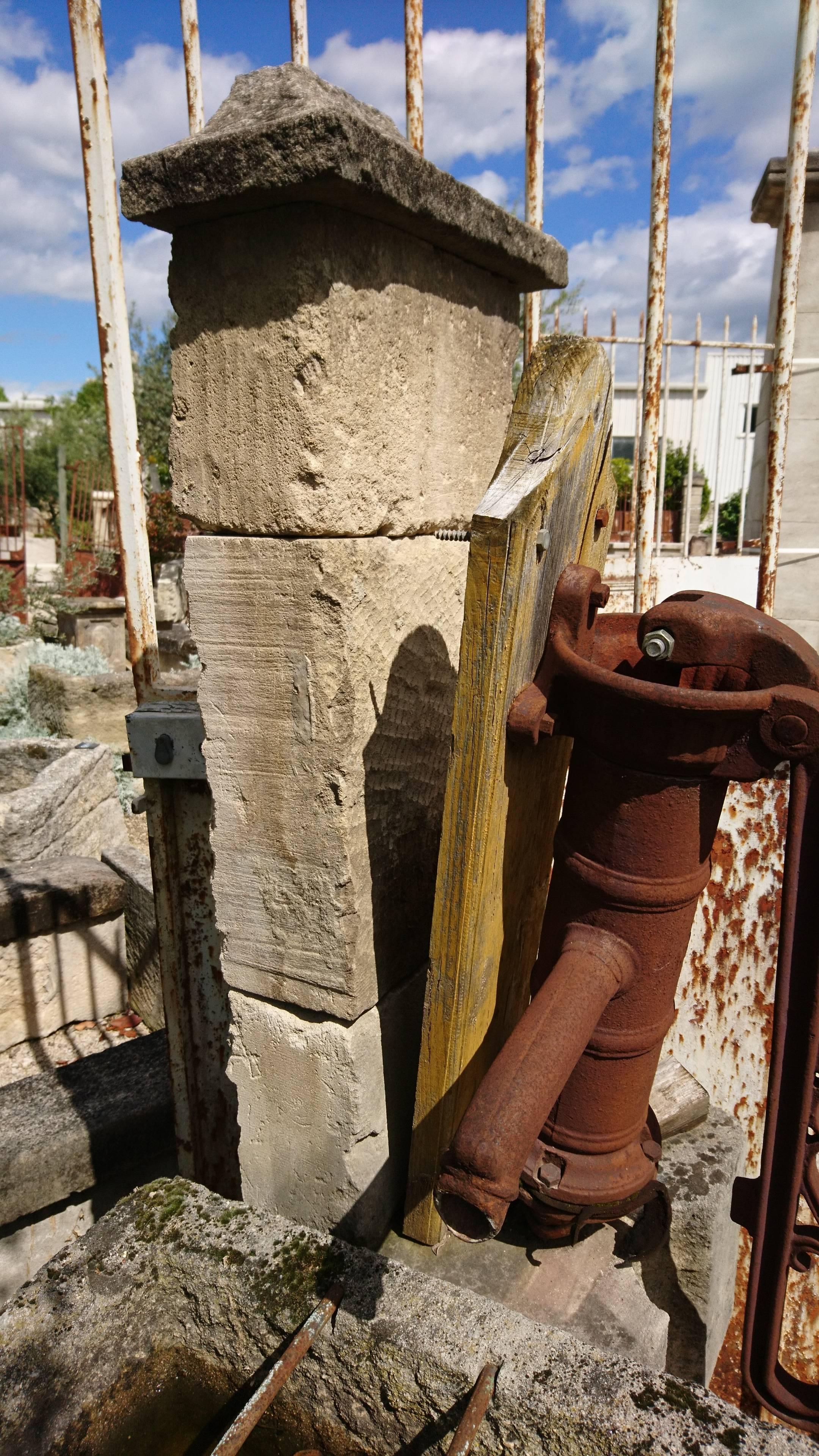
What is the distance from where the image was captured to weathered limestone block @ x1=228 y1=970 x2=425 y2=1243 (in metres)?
1.67

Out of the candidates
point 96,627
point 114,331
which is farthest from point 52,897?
point 96,627

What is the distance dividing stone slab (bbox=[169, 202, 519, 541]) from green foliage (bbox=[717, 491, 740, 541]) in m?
17.1

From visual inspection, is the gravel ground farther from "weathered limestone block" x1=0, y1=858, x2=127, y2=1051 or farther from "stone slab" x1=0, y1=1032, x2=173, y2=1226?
"stone slab" x1=0, y1=1032, x2=173, y2=1226

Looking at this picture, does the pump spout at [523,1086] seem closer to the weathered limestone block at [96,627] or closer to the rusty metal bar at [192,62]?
the rusty metal bar at [192,62]

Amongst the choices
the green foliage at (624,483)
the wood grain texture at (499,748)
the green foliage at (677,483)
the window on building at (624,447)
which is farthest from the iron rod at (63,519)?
the window on building at (624,447)

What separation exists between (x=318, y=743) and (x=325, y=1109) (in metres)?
0.74

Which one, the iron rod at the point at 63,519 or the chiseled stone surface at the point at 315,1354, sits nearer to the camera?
the chiseled stone surface at the point at 315,1354

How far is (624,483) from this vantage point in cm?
1877

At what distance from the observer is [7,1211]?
227cm

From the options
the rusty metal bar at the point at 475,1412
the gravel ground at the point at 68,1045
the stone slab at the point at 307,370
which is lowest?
the gravel ground at the point at 68,1045

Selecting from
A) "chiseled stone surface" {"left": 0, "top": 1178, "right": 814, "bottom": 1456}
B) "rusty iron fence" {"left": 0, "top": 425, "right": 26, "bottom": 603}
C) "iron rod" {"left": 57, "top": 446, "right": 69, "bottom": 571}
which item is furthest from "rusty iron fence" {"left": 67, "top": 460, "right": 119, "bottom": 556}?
"chiseled stone surface" {"left": 0, "top": 1178, "right": 814, "bottom": 1456}

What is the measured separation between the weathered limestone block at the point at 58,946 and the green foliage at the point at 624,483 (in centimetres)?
1244

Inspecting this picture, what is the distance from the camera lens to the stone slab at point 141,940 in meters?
4.23

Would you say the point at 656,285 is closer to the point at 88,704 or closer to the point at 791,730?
the point at 791,730
